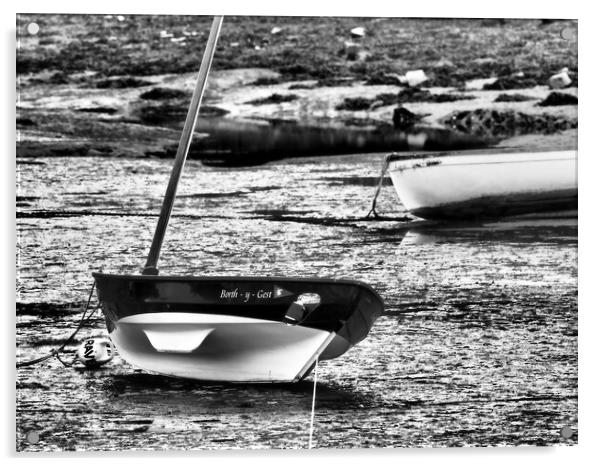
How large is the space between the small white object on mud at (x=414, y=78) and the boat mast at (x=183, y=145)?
0.78m

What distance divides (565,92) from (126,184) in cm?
183

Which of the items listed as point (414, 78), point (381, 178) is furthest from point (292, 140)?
point (414, 78)

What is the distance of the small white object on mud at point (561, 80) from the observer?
4934 mm

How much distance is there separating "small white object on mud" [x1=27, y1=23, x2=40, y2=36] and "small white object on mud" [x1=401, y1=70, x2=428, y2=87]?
1.46m

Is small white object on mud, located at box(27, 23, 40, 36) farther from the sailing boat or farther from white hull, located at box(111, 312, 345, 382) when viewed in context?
white hull, located at box(111, 312, 345, 382)

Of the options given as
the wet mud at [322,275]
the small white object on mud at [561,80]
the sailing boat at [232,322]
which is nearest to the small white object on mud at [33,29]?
the wet mud at [322,275]

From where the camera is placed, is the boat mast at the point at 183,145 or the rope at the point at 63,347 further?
the boat mast at the point at 183,145

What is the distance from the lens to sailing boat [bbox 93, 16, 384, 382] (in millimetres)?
4562

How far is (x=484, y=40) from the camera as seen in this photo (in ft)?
16.1

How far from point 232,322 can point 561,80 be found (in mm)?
1682

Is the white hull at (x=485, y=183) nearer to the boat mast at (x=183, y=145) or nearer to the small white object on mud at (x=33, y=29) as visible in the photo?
the boat mast at (x=183, y=145)

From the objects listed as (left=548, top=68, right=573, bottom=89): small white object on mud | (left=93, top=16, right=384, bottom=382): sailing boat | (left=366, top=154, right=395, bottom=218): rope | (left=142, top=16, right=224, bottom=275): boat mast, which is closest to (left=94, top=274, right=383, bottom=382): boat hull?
(left=93, top=16, right=384, bottom=382): sailing boat

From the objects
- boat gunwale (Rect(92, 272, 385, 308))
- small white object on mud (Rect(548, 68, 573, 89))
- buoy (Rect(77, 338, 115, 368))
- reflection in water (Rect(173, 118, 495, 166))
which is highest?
small white object on mud (Rect(548, 68, 573, 89))
